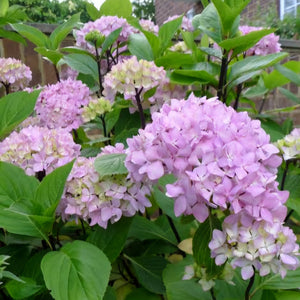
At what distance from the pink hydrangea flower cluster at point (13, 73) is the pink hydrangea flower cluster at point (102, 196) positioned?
623 millimetres

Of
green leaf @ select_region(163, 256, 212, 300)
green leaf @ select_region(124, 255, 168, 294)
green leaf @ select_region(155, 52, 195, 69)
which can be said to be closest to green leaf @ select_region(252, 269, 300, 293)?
green leaf @ select_region(163, 256, 212, 300)

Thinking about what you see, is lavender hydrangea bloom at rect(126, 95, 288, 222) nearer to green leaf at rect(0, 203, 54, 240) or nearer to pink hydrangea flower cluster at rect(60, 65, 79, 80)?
green leaf at rect(0, 203, 54, 240)

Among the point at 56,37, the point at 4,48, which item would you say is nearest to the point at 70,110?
the point at 56,37

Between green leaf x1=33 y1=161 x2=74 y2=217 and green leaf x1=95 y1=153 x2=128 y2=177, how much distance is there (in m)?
0.05

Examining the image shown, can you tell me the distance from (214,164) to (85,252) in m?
0.28

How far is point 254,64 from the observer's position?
93 cm

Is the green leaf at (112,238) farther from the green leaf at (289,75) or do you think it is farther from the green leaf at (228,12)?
the green leaf at (289,75)

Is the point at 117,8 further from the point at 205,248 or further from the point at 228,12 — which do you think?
the point at 205,248

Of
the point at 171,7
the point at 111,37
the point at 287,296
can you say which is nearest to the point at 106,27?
the point at 111,37

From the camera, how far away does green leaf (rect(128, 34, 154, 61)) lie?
3.79 ft

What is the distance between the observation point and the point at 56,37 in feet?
4.14

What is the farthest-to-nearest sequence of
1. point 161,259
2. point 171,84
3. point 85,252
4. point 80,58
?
point 80,58, point 171,84, point 161,259, point 85,252

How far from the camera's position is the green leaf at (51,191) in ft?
2.25

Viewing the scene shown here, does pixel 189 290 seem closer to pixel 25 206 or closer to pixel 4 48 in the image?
pixel 25 206
